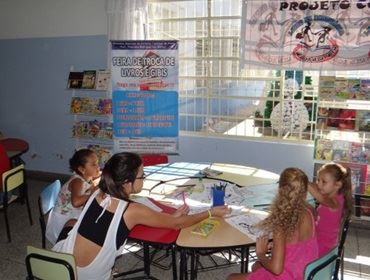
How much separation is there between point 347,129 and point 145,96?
223 centimetres

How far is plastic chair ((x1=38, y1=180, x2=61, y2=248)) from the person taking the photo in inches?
105

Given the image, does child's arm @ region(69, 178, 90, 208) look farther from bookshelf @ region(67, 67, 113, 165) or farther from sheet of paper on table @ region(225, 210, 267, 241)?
bookshelf @ region(67, 67, 113, 165)

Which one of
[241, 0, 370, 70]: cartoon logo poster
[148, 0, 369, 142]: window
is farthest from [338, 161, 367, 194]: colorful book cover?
[241, 0, 370, 70]: cartoon logo poster

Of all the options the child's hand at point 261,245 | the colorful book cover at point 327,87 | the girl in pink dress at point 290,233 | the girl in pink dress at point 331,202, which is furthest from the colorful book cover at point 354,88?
the child's hand at point 261,245

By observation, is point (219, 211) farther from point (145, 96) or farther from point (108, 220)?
point (145, 96)

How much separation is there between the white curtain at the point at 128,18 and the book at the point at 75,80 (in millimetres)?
739

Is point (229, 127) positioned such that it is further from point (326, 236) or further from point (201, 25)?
point (326, 236)

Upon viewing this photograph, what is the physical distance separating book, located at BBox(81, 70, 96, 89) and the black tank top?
313cm

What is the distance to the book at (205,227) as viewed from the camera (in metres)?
2.15

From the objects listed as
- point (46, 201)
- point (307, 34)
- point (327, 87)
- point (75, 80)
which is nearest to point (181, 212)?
point (46, 201)

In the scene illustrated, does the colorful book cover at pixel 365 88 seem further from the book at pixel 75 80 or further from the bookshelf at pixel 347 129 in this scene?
the book at pixel 75 80

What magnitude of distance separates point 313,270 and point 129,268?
1881mm

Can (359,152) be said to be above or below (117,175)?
below

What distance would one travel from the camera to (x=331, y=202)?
246 centimetres
